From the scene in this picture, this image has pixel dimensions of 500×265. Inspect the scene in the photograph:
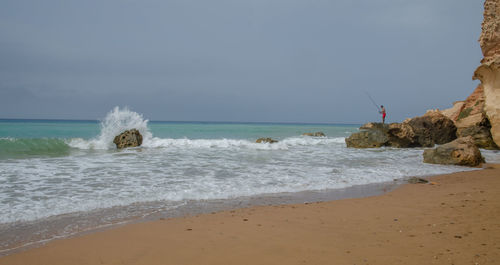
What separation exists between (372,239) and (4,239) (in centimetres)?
381

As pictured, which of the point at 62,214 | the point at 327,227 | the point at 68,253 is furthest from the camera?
the point at 62,214

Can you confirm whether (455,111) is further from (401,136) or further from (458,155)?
(458,155)

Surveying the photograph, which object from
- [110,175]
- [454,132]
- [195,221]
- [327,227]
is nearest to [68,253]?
[195,221]

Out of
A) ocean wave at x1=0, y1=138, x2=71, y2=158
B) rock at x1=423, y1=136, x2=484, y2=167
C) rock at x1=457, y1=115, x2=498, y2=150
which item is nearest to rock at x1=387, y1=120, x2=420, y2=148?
rock at x1=457, y1=115, x2=498, y2=150

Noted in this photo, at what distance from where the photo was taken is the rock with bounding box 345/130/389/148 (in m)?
14.9

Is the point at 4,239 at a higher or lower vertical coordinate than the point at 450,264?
lower

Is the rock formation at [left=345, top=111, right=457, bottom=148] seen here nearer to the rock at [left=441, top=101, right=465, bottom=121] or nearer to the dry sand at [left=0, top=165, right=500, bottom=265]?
the rock at [left=441, top=101, right=465, bottom=121]

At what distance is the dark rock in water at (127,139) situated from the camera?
46.3ft

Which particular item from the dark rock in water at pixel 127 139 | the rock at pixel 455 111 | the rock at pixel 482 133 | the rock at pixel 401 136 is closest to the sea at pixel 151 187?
the rock at pixel 482 133

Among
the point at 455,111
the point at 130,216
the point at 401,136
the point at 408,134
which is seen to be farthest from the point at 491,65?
the point at 130,216

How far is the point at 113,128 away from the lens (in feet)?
49.3

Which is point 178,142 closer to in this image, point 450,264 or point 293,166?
point 293,166

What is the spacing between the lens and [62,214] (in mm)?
4234

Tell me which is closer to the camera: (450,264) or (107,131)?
(450,264)
